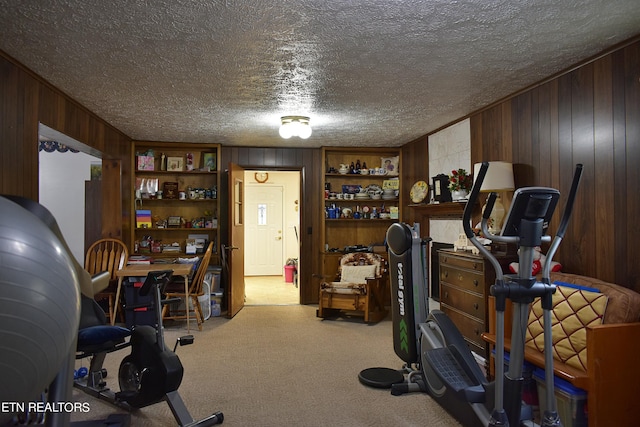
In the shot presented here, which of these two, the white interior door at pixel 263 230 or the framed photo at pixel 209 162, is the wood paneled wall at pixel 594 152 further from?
the white interior door at pixel 263 230

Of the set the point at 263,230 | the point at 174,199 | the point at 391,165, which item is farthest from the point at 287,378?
the point at 263,230

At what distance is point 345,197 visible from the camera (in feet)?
20.3

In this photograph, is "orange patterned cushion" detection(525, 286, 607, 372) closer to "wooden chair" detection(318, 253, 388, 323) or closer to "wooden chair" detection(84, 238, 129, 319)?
"wooden chair" detection(318, 253, 388, 323)

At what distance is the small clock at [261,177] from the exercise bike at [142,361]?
5.99 meters

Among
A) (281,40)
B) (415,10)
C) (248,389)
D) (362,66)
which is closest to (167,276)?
(248,389)

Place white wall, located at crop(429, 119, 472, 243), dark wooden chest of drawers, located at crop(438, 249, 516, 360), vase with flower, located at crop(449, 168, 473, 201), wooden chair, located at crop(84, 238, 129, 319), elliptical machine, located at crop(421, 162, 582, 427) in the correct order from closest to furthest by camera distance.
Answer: elliptical machine, located at crop(421, 162, 582, 427)
dark wooden chest of drawers, located at crop(438, 249, 516, 360)
vase with flower, located at crop(449, 168, 473, 201)
white wall, located at crop(429, 119, 472, 243)
wooden chair, located at crop(84, 238, 129, 319)

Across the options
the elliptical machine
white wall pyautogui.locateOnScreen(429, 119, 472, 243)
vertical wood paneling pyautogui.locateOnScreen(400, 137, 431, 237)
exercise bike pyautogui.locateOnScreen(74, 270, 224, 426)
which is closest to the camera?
the elliptical machine

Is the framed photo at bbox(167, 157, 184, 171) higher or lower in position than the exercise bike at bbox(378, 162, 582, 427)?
higher

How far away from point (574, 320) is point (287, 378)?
2067 millimetres

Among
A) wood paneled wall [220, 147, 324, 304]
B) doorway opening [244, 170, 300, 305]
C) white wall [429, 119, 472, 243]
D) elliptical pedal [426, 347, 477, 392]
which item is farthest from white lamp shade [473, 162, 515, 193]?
doorway opening [244, 170, 300, 305]

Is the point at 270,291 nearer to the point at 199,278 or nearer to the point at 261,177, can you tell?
the point at 199,278

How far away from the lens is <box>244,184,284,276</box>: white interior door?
8.77 m

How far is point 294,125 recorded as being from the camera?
14.3 ft

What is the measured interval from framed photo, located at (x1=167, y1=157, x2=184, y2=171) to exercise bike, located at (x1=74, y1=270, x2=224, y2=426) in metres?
3.35
